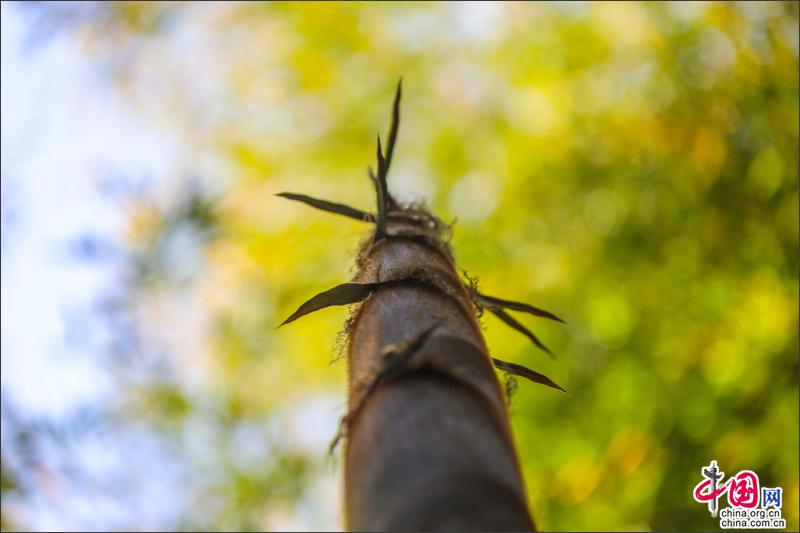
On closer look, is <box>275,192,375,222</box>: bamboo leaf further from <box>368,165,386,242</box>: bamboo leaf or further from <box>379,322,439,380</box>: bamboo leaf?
<box>379,322,439,380</box>: bamboo leaf

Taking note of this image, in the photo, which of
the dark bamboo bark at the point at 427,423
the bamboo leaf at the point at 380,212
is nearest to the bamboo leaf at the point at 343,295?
the dark bamboo bark at the point at 427,423

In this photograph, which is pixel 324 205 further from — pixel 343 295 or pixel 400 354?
pixel 400 354

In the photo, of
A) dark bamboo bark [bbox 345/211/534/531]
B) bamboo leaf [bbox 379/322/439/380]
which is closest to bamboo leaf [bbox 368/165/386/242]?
dark bamboo bark [bbox 345/211/534/531]

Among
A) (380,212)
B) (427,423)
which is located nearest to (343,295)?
(380,212)

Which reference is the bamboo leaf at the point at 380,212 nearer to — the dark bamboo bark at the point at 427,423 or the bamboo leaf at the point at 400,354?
the dark bamboo bark at the point at 427,423

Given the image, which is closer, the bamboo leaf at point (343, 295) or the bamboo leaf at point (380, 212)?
the bamboo leaf at point (343, 295)

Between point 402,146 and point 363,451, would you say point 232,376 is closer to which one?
point 402,146

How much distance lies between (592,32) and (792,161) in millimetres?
1544

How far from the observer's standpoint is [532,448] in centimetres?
368

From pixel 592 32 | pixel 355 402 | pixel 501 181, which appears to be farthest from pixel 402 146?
pixel 355 402

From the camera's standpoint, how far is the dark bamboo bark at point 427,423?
578 mm

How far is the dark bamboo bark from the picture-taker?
0.58 m

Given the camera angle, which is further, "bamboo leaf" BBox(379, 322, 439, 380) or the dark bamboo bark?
"bamboo leaf" BBox(379, 322, 439, 380)

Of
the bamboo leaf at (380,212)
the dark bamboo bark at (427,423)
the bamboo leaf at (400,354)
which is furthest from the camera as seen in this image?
the bamboo leaf at (380,212)
